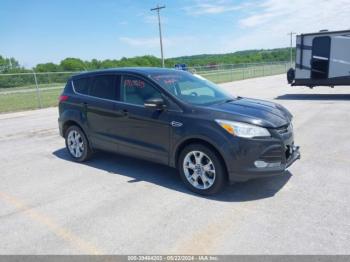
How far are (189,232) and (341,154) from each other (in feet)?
12.8

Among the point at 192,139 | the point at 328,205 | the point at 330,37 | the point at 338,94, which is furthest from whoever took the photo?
the point at 338,94

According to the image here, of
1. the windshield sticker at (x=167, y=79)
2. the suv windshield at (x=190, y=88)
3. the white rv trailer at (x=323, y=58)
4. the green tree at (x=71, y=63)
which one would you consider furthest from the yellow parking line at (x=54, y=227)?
the green tree at (x=71, y=63)

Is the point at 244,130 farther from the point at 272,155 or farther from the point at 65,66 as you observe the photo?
the point at 65,66

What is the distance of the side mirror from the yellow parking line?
1.92 m

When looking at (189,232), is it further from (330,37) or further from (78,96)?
(330,37)

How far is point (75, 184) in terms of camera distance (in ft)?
16.4

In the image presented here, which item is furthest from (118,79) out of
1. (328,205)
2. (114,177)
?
(328,205)

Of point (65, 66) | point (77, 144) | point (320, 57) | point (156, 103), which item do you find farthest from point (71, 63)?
point (156, 103)

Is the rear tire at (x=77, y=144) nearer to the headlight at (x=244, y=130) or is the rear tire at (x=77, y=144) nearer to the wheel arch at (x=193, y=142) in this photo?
the wheel arch at (x=193, y=142)

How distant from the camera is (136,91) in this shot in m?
5.07

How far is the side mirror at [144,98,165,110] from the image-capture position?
4.57 m

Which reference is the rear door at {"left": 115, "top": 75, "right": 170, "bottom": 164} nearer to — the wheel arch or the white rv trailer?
the wheel arch

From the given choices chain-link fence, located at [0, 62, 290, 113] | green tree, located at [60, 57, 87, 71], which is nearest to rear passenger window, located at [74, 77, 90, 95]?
chain-link fence, located at [0, 62, 290, 113]

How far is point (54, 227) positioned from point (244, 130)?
2.45m
